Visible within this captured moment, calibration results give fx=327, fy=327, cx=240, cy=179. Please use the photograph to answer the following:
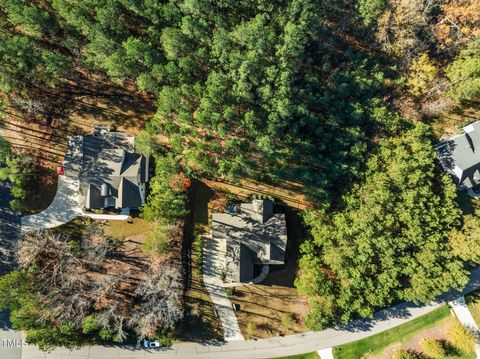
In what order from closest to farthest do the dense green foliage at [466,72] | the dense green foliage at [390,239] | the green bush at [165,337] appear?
the dense green foliage at [390,239], the dense green foliage at [466,72], the green bush at [165,337]

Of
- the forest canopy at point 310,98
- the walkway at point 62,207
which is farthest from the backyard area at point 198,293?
the walkway at point 62,207

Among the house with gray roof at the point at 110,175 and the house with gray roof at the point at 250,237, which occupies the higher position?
the house with gray roof at the point at 110,175

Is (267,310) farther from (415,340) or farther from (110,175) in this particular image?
(110,175)

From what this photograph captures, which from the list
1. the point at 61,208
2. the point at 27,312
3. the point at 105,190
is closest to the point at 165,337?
the point at 27,312

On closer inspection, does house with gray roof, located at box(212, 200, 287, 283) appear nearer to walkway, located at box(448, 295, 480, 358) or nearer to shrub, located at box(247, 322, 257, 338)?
shrub, located at box(247, 322, 257, 338)

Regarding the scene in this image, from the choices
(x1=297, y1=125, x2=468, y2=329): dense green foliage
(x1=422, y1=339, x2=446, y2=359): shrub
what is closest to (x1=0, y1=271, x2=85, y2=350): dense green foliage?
(x1=297, y1=125, x2=468, y2=329): dense green foliage

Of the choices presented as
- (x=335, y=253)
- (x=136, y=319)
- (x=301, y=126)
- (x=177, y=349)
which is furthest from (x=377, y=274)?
(x=136, y=319)

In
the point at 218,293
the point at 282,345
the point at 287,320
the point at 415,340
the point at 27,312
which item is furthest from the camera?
the point at 415,340

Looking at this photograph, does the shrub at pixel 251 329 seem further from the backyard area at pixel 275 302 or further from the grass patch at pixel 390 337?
the grass patch at pixel 390 337
